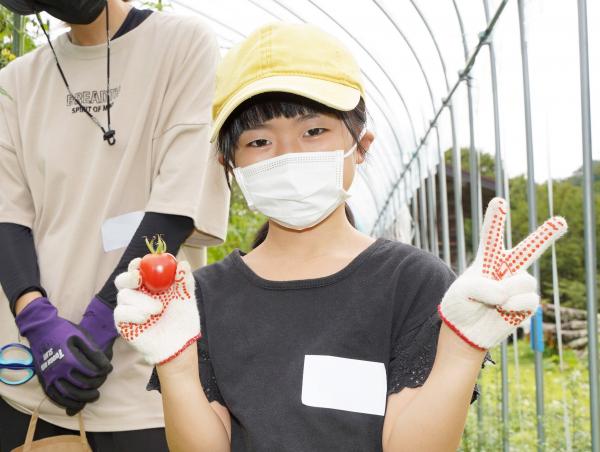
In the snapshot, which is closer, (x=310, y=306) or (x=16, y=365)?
Result: (x=310, y=306)

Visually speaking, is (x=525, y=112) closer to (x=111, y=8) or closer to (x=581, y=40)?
(x=581, y=40)

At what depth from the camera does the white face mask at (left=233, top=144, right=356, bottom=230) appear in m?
1.64

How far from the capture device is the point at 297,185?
5.40 ft

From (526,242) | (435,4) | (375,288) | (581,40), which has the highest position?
(435,4)

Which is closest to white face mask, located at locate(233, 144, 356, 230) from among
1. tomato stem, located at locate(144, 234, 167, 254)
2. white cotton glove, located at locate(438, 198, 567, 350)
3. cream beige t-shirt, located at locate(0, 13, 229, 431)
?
tomato stem, located at locate(144, 234, 167, 254)

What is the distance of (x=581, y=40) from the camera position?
2.79 m

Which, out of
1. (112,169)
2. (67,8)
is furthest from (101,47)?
(112,169)

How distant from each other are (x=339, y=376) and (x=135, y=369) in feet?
2.38

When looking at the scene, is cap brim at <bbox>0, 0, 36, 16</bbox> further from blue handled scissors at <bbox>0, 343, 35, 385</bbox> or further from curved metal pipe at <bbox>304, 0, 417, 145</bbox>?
curved metal pipe at <bbox>304, 0, 417, 145</bbox>

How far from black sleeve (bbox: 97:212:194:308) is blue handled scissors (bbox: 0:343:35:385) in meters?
0.28

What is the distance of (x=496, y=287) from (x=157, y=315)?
0.66 meters

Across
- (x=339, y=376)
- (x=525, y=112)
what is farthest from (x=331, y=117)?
(x=525, y=112)

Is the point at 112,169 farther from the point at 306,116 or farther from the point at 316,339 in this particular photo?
the point at 316,339

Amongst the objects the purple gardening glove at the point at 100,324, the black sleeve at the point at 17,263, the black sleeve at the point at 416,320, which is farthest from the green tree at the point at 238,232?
the black sleeve at the point at 416,320
